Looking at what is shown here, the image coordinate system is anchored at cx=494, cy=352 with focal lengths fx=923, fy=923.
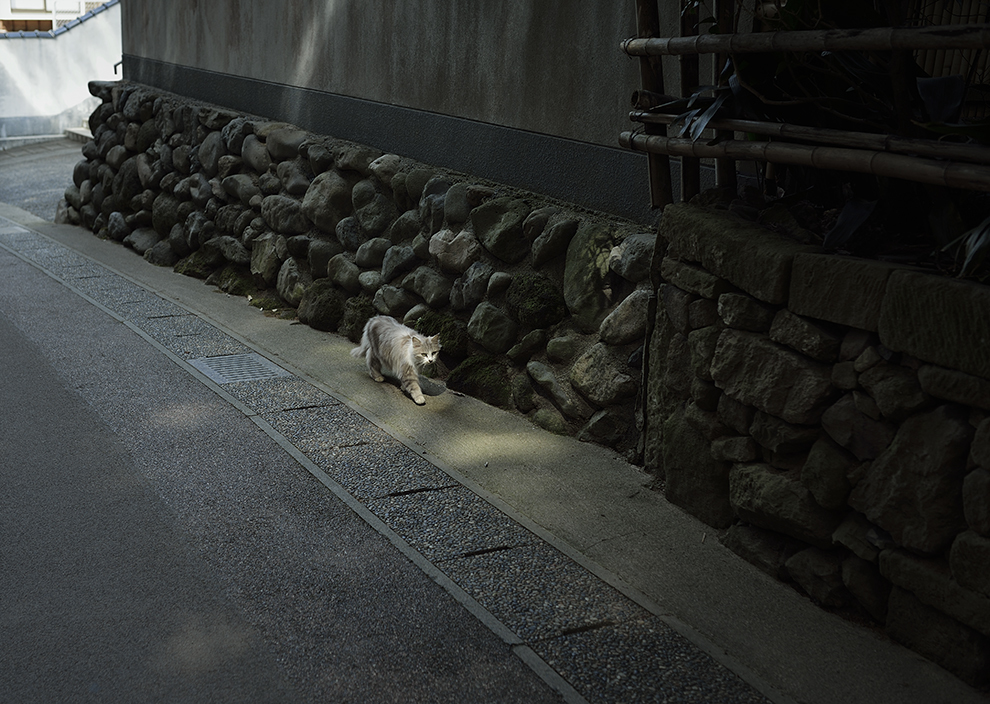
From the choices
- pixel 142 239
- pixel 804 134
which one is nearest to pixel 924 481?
pixel 804 134

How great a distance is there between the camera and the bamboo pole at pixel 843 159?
3.35 meters

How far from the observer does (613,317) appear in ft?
18.3

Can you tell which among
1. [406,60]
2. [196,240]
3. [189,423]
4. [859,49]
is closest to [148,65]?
[196,240]

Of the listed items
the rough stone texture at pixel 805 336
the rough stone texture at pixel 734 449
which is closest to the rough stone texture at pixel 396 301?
the rough stone texture at pixel 734 449

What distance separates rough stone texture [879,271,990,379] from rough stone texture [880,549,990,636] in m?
0.78

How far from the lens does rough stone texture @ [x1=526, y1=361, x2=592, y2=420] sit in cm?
578

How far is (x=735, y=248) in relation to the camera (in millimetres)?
4312

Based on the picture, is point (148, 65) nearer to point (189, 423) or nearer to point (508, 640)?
point (189, 423)

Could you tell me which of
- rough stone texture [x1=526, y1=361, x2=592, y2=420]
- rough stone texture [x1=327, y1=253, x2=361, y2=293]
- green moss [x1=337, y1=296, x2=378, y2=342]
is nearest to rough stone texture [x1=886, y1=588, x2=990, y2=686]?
rough stone texture [x1=526, y1=361, x2=592, y2=420]

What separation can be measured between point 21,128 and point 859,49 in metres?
20.9

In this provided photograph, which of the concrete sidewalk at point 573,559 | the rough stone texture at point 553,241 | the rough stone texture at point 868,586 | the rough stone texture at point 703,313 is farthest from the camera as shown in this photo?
the rough stone texture at point 553,241

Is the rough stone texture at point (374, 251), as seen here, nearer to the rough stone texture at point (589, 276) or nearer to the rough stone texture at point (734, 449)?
the rough stone texture at point (589, 276)

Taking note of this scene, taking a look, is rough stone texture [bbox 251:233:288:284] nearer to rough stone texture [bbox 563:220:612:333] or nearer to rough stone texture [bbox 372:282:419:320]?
rough stone texture [bbox 372:282:419:320]

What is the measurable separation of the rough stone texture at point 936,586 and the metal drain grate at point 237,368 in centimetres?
466
